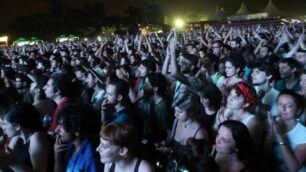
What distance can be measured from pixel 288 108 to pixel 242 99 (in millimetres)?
458

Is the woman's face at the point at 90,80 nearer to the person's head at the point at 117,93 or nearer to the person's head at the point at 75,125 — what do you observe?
the person's head at the point at 117,93

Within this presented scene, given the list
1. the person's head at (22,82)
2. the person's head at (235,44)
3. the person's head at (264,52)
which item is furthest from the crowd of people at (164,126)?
the person's head at (235,44)

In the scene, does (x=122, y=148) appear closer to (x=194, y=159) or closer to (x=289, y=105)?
(x=194, y=159)

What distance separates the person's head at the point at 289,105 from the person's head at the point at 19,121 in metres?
2.09

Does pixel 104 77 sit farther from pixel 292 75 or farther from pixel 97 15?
pixel 97 15

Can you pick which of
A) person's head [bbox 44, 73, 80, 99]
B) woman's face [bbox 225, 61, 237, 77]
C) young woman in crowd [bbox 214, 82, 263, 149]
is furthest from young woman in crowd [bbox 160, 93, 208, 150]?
woman's face [bbox 225, 61, 237, 77]

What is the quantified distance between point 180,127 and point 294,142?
1132 mm

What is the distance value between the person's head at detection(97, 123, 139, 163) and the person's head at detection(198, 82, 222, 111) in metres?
1.65

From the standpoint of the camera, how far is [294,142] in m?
3.17

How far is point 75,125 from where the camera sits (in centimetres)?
314

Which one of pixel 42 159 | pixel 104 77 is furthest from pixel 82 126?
pixel 104 77

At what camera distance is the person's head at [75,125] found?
3.14 meters

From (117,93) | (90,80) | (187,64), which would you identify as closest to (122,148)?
(117,93)

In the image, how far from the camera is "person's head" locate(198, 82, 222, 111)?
4168 millimetres
